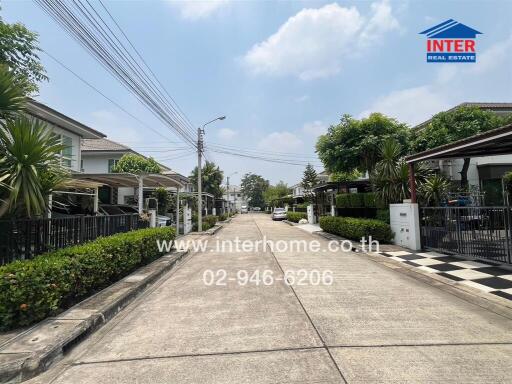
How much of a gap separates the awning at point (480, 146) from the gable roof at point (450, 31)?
4.17m

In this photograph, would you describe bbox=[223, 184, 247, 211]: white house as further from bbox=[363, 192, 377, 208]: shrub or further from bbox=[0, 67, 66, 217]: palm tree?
bbox=[0, 67, 66, 217]: palm tree

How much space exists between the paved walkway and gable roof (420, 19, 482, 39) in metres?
8.82

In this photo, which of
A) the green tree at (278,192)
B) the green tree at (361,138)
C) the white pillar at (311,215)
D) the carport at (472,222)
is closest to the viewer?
the carport at (472,222)

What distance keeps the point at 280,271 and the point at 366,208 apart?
9034mm

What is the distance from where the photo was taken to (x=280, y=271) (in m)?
7.75

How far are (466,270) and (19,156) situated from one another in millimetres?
9259

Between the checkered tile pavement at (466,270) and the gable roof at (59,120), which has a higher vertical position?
the gable roof at (59,120)

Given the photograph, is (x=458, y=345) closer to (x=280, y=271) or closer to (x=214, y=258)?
(x=280, y=271)

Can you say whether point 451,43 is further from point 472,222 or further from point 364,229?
point 364,229

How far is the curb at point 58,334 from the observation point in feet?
10.3

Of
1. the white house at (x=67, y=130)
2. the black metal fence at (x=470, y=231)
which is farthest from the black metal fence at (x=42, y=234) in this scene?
the black metal fence at (x=470, y=231)

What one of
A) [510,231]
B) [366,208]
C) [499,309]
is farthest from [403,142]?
[499,309]

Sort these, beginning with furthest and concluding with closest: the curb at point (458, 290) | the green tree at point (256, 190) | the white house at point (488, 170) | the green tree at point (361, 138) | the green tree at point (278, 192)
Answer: the green tree at point (256, 190) → the green tree at point (278, 192) → the white house at point (488, 170) → the green tree at point (361, 138) → the curb at point (458, 290)

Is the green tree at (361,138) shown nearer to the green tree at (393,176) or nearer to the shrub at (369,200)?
the shrub at (369,200)
